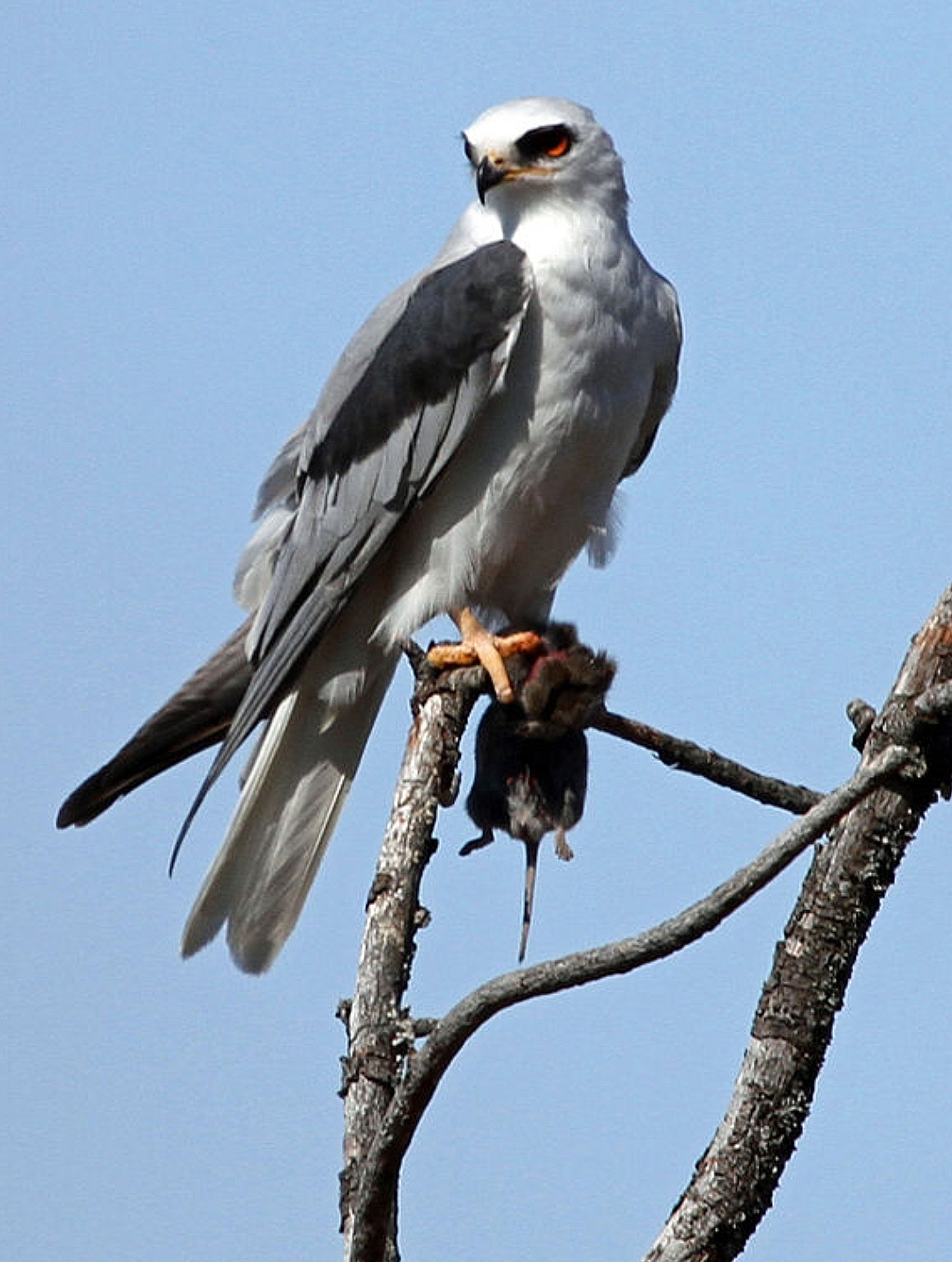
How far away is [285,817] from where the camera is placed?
4.84 m

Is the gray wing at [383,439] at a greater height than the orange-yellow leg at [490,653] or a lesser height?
greater

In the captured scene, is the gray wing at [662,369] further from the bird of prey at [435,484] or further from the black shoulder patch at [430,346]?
the black shoulder patch at [430,346]

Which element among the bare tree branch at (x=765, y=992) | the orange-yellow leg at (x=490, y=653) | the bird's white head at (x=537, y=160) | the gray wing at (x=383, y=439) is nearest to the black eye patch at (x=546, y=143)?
the bird's white head at (x=537, y=160)

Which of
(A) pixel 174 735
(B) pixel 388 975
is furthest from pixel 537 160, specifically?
(B) pixel 388 975

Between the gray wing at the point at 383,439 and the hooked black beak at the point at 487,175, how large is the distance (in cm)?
14

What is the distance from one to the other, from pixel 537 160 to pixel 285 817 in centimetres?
172

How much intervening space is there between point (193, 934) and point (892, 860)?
2.06 metres

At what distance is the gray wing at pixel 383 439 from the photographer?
451 cm

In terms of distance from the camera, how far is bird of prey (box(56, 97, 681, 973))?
4.54 meters

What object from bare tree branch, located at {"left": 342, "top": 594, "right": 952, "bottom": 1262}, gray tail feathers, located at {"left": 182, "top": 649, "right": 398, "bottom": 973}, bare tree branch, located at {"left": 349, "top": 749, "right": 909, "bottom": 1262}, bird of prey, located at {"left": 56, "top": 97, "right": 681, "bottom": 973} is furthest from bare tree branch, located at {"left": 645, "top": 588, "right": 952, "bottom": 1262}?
gray tail feathers, located at {"left": 182, "top": 649, "right": 398, "bottom": 973}

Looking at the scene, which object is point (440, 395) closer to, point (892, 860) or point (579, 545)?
point (579, 545)

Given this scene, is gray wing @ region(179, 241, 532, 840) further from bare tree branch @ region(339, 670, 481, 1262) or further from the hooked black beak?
bare tree branch @ region(339, 670, 481, 1262)

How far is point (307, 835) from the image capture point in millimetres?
4828

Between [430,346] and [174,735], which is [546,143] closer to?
[430,346]
